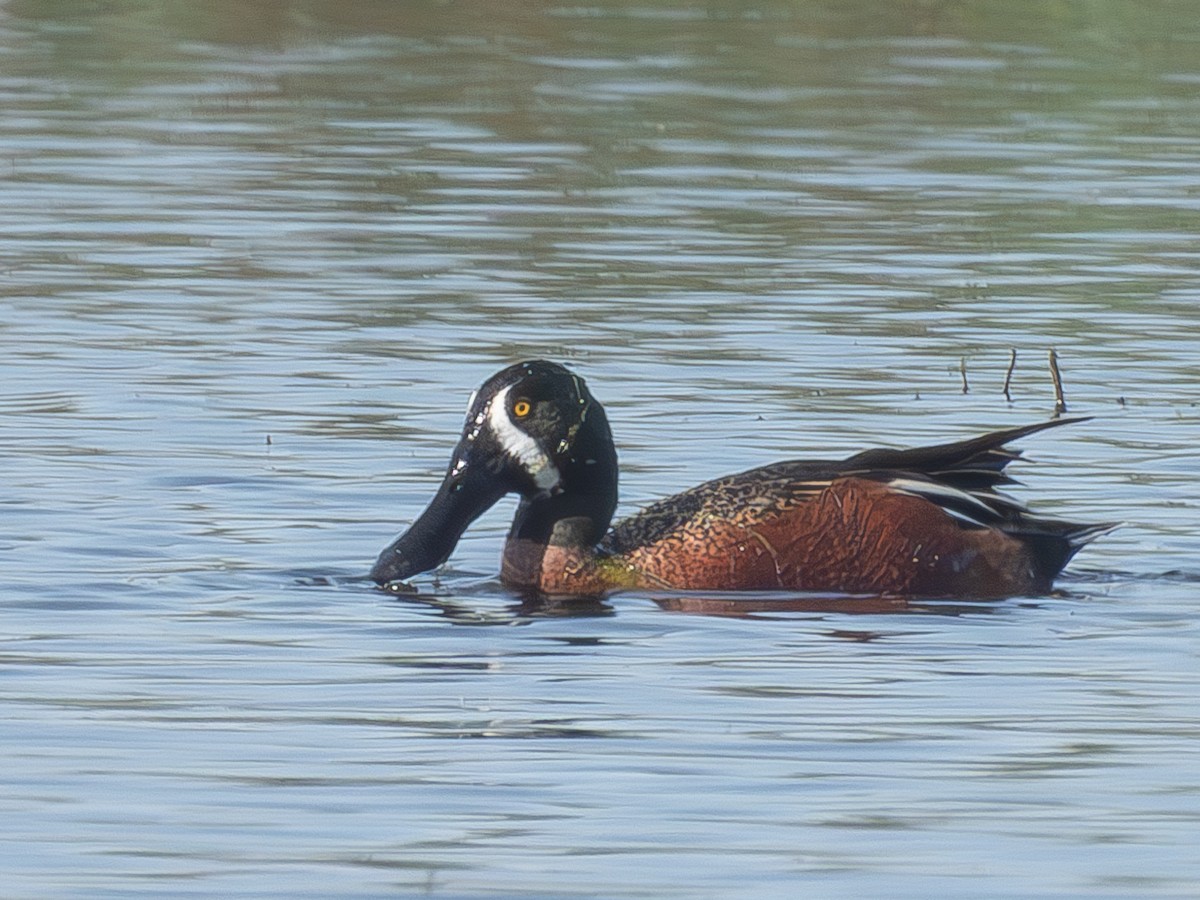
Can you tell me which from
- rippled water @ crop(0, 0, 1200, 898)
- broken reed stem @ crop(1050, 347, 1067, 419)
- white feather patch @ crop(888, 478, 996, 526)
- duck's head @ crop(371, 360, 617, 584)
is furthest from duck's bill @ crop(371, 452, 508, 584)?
broken reed stem @ crop(1050, 347, 1067, 419)

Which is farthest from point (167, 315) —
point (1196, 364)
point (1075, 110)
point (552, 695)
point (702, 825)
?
point (1075, 110)

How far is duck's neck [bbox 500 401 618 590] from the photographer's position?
10.6m

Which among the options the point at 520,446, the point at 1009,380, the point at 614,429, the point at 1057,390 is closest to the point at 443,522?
the point at 520,446

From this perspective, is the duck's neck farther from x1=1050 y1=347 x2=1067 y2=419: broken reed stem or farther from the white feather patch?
x1=1050 y1=347 x2=1067 y2=419: broken reed stem

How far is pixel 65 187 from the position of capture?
21.2m

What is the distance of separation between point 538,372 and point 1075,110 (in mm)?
16354

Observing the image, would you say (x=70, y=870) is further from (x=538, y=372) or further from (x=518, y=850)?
(x=538, y=372)

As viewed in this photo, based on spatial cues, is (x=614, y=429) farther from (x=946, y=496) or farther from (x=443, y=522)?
(x=946, y=496)

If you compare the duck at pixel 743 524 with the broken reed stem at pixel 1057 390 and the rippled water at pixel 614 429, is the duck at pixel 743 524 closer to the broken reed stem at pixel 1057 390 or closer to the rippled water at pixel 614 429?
the rippled water at pixel 614 429

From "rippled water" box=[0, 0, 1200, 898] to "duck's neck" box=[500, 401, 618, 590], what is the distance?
174 mm

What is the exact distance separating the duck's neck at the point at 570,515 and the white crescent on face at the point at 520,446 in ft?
0.12

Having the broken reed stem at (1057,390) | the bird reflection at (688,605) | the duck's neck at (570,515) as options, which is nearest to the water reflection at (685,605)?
the bird reflection at (688,605)

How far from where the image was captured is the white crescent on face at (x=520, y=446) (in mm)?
10750

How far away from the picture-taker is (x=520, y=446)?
10781mm
